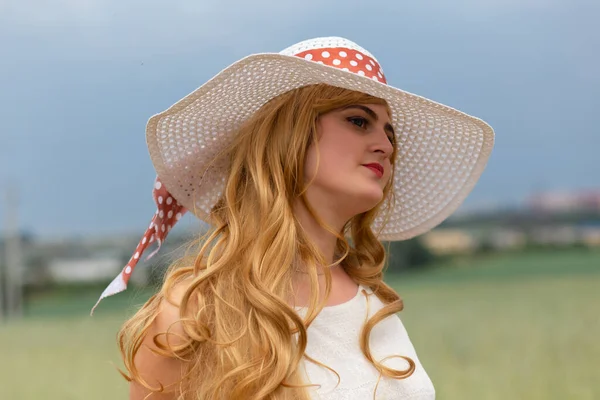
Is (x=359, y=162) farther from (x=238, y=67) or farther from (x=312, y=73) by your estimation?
(x=238, y=67)

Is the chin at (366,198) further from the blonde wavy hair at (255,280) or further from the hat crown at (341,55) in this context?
the hat crown at (341,55)

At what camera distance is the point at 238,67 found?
162 cm

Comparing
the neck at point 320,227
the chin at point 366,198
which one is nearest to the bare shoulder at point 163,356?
the neck at point 320,227

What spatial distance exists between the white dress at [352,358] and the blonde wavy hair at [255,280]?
0.09ft

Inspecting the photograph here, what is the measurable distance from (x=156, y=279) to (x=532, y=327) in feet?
16.6

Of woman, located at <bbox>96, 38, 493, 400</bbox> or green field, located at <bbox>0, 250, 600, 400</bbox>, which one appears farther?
green field, located at <bbox>0, 250, 600, 400</bbox>

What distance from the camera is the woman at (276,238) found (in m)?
1.54

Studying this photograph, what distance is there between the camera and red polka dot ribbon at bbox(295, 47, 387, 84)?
66.1 inches

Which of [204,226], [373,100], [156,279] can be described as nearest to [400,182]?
[373,100]

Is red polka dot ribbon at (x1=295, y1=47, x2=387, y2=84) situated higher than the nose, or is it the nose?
red polka dot ribbon at (x1=295, y1=47, x2=387, y2=84)

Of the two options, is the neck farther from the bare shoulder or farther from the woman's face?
the bare shoulder

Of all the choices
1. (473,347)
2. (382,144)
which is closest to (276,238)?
(382,144)

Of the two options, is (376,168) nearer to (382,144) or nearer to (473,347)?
(382,144)

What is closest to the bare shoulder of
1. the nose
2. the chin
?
the chin
